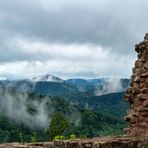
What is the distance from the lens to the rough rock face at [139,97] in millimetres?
21328

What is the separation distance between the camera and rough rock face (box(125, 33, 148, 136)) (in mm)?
21328

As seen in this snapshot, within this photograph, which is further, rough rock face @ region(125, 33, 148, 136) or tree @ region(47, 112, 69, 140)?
tree @ region(47, 112, 69, 140)

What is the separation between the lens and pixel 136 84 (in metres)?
22.2

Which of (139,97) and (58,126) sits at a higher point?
(139,97)

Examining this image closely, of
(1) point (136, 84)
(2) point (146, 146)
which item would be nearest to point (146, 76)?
(1) point (136, 84)

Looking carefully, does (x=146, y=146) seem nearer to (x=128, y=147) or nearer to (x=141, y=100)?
(x=128, y=147)

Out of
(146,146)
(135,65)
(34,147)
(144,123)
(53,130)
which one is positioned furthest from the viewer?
(53,130)

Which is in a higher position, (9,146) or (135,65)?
(135,65)

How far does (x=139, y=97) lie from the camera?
2150 centimetres

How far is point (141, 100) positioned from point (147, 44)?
2963 mm

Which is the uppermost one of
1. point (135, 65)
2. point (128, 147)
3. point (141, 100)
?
point (135, 65)

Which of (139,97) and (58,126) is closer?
(139,97)

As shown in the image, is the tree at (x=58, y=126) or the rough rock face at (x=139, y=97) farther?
the tree at (x=58, y=126)

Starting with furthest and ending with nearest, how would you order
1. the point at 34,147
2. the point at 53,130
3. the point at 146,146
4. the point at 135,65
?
1. the point at 53,130
2. the point at 135,65
3. the point at 34,147
4. the point at 146,146
